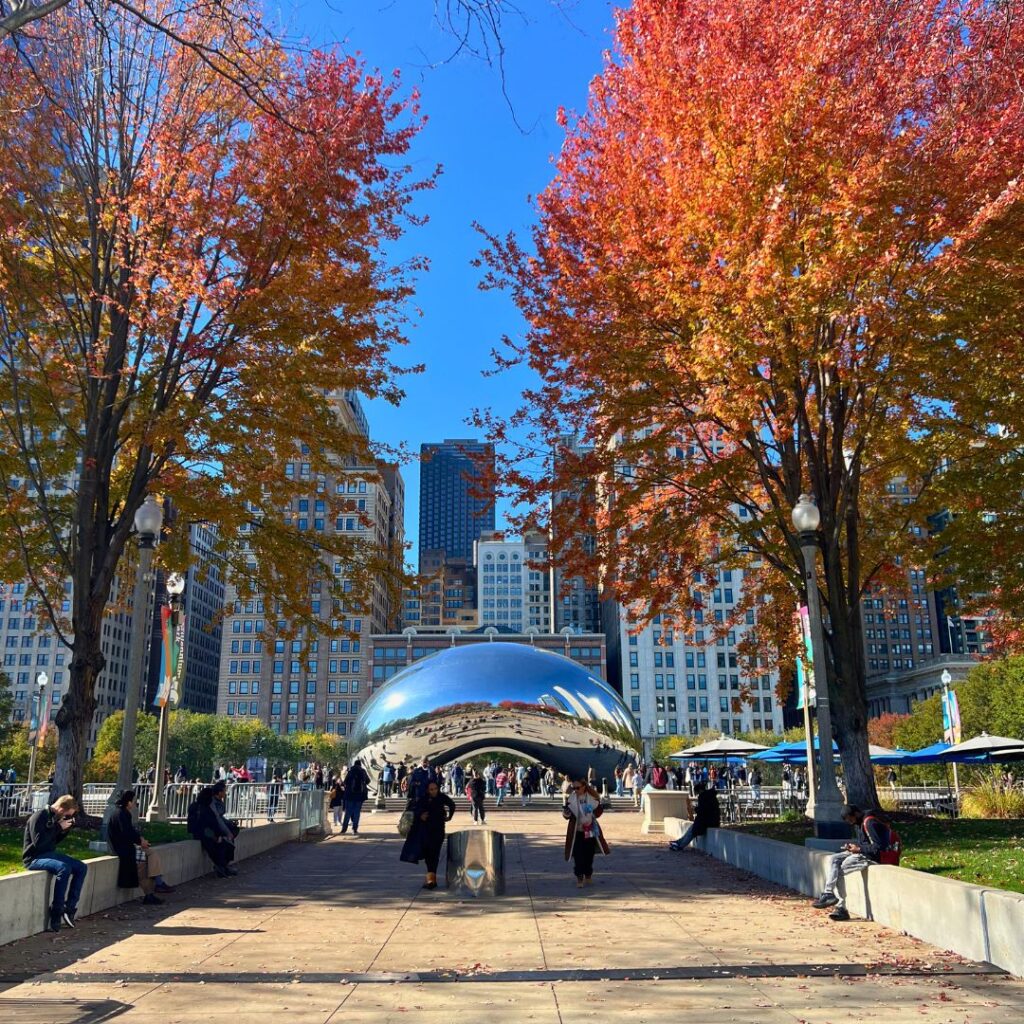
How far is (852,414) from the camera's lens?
15820mm

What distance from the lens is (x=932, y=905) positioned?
844 centimetres

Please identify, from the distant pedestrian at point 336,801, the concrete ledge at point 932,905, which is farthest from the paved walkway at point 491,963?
the distant pedestrian at point 336,801

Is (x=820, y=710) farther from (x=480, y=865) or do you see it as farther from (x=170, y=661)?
(x=170, y=661)

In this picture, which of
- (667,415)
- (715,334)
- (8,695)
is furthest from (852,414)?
(8,695)

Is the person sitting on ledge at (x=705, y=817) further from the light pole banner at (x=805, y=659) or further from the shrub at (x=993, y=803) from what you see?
the shrub at (x=993, y=803)

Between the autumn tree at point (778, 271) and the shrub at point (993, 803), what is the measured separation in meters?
7.25

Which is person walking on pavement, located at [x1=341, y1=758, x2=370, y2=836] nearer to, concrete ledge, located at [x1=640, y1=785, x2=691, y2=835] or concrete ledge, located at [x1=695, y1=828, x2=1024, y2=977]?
concrete ledge, located at [x1=640, y1=785, x2=691, y2=835]

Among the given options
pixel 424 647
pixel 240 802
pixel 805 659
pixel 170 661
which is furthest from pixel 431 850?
pixel 424 647

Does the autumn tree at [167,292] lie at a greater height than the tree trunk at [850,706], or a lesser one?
greater

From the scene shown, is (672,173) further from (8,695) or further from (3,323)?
(8,695)

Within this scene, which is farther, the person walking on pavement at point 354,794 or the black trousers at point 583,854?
the person walking on pavement at point 354,794

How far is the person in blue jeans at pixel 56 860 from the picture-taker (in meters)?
9.29

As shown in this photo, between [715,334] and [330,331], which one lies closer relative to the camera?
[715,334]

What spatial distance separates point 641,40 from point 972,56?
7.04 m
